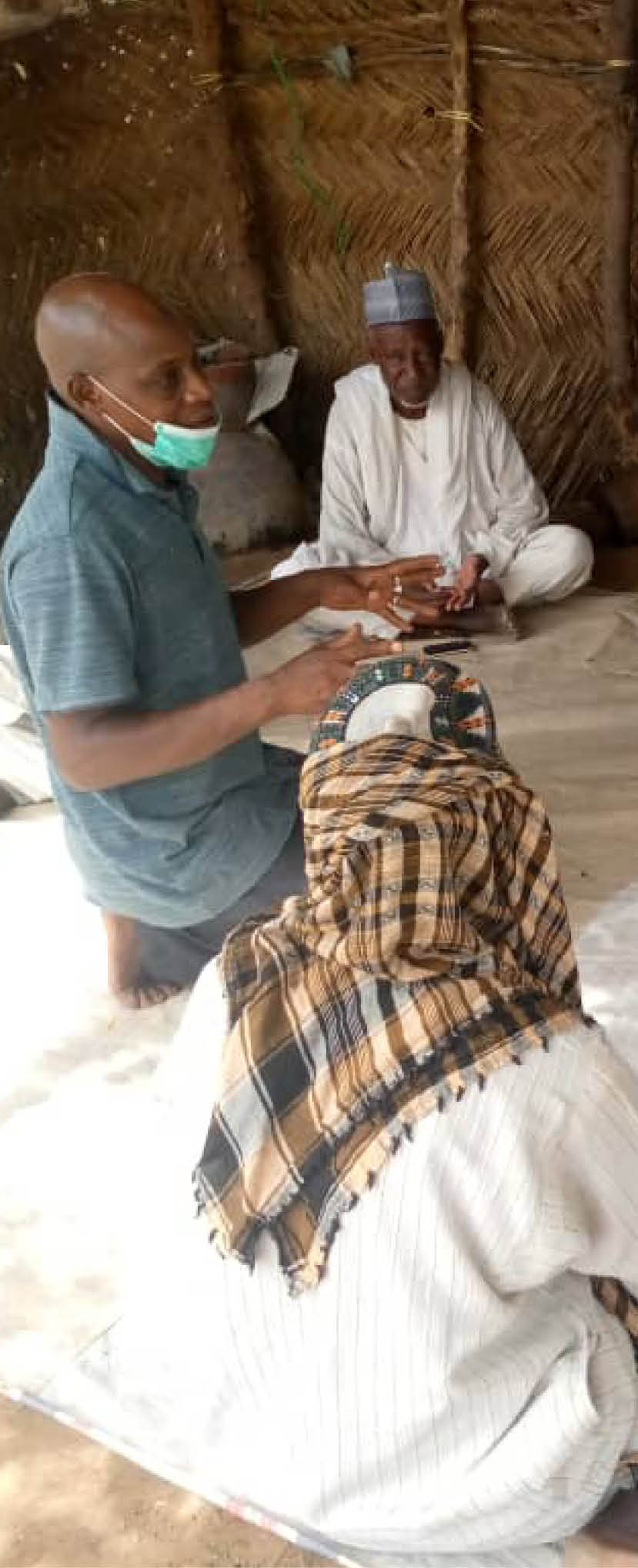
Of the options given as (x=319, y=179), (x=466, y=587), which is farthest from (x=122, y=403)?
(x=319, y=179)

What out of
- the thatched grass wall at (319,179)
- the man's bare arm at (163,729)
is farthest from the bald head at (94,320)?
the thatched grass wall at (319,179)

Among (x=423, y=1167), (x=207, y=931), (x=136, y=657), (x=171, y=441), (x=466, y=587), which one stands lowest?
(x=466, y=587)

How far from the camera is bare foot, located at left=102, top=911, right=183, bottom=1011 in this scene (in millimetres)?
2570

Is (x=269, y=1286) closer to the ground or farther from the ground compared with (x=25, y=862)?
farther from the ground

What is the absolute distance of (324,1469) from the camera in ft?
4.69

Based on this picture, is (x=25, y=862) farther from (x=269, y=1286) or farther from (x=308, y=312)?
(x=308, y=312)

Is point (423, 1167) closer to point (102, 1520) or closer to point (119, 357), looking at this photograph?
point (102, 1520)

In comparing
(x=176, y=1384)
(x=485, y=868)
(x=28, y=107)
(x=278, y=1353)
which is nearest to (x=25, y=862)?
(x=176, y=1384)

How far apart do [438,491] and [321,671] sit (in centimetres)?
282

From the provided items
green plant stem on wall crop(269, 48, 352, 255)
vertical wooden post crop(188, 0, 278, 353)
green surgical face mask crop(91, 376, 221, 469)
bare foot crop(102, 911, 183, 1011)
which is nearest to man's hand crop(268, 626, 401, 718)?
green surgical face mask crop(91, 376, 221, 469)

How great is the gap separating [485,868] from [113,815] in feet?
3.72

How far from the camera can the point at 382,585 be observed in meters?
2.29

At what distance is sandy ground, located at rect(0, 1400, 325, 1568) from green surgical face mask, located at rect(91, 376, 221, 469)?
1.32 m

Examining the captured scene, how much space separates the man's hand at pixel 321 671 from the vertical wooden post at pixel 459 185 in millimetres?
4069
